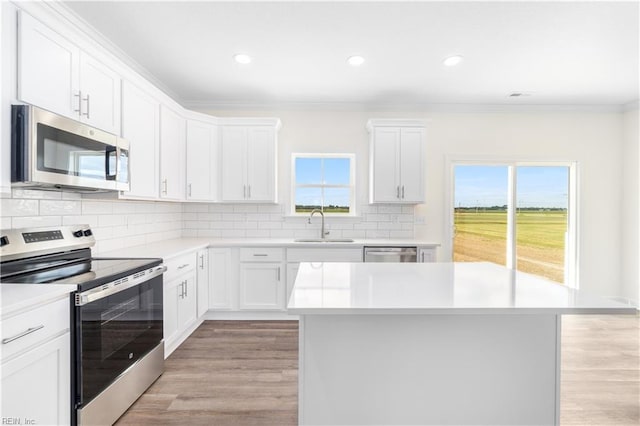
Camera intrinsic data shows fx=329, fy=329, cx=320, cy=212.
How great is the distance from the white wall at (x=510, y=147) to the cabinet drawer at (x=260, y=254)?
2.89 ft

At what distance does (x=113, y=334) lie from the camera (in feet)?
6.24

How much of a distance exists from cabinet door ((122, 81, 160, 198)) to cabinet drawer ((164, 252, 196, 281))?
0.62 m

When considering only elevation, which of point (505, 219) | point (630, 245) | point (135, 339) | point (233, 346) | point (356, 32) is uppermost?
point (356, 32)

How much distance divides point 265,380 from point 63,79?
238 cm

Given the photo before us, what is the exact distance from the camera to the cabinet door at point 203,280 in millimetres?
3428

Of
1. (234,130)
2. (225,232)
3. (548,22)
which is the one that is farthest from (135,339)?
(548,22)

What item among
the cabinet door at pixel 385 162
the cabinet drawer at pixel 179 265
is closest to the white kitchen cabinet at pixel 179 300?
the cabinet drawer at pixel 179 265

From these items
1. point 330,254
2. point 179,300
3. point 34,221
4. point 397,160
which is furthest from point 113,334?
point 397,160

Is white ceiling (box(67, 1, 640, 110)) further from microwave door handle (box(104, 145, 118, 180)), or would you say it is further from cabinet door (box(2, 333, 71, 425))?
cabinet door (box(2, 333, 71, 425))

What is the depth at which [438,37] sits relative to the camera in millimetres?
2670

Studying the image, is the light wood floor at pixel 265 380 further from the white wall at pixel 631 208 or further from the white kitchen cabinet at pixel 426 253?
the white kitchen cabinet at pixel 426 253

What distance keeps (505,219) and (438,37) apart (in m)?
2.86

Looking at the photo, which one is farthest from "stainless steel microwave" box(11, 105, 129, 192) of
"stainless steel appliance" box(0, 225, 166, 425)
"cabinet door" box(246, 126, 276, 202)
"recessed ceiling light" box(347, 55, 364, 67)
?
"recessed ceiling light" box(347, 55, 364, 67)

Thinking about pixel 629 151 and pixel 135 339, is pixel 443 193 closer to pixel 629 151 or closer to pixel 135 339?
pixel 629 151
